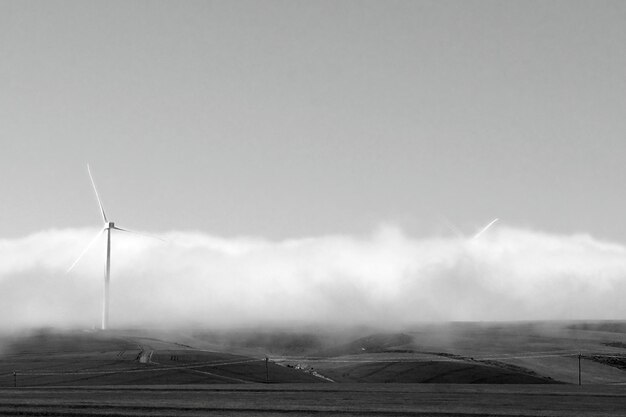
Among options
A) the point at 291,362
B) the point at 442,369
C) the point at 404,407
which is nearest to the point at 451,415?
the point at 404,407

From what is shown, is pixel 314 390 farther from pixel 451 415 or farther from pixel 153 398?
pixel 451 415

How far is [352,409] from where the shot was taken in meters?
31.9

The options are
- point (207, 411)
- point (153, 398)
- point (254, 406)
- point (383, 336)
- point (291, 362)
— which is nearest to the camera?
point (207, 411)

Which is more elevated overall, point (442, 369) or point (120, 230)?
point (120, 230)

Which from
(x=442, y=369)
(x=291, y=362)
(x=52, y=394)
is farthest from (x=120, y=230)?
(x=52, y=394)

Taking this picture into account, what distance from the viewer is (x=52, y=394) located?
43.4 metres

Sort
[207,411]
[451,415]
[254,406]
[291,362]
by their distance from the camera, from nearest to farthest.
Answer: [451,415], [207,411], [254,406], [291,362]

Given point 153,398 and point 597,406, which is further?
point 153,398

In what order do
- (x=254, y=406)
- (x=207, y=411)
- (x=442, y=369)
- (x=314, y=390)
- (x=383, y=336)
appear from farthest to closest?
1. (x=383, y=336)
2. (x=442, y=369)
3. (x=314, y=390)
4. (x=254, y=406)
5. (x=207, y=411)

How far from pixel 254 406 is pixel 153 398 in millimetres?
7549

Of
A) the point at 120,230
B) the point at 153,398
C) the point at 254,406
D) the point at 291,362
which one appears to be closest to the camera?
the point at 254,406

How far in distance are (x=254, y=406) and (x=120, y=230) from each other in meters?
135

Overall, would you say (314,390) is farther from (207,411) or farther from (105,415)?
(105,415)

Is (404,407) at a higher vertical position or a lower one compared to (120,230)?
lower
